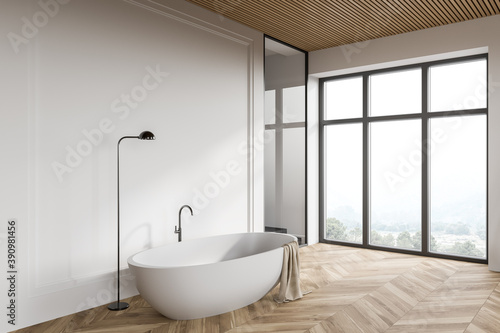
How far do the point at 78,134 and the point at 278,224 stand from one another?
3.03 meters

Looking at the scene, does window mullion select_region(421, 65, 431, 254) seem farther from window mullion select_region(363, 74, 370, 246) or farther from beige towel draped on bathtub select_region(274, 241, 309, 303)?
beige towel draped on bathtub select_region(274, 241, 309, 303)

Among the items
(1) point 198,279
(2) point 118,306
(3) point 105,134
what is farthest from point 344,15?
(2) point 118,306

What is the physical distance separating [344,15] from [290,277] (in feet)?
9.64

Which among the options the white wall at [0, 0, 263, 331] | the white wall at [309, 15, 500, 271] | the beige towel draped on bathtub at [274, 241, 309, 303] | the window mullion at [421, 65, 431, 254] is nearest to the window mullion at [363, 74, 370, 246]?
the white wall at [309, 15, 500, 271]

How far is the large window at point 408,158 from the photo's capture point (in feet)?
17.1

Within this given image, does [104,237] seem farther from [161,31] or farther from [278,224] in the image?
[278,224]

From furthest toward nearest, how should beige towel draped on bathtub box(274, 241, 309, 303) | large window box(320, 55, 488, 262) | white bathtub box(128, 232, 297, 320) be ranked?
large window box(320, 55, 488, 262) → beige towel draped on bathtub box(274, 241, 309, 303) → white bathtub box(128, 232, 297, 320)

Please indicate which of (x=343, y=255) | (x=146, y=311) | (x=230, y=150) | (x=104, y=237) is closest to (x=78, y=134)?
(x=104, y=237)

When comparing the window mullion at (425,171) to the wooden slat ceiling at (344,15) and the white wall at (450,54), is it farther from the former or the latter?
the wooden slat ceiling at (344,15)

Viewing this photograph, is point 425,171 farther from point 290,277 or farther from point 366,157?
point 290,277

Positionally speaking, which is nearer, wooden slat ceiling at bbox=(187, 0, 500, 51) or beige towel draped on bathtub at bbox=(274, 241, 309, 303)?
beige towel draped on bathtub at bbox=(274, 241, 309, 303)

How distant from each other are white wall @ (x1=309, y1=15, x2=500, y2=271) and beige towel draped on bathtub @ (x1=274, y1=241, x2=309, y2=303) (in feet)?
8.25

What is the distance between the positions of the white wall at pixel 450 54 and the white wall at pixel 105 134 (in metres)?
1.64

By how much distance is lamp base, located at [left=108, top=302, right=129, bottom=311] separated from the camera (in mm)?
3588
